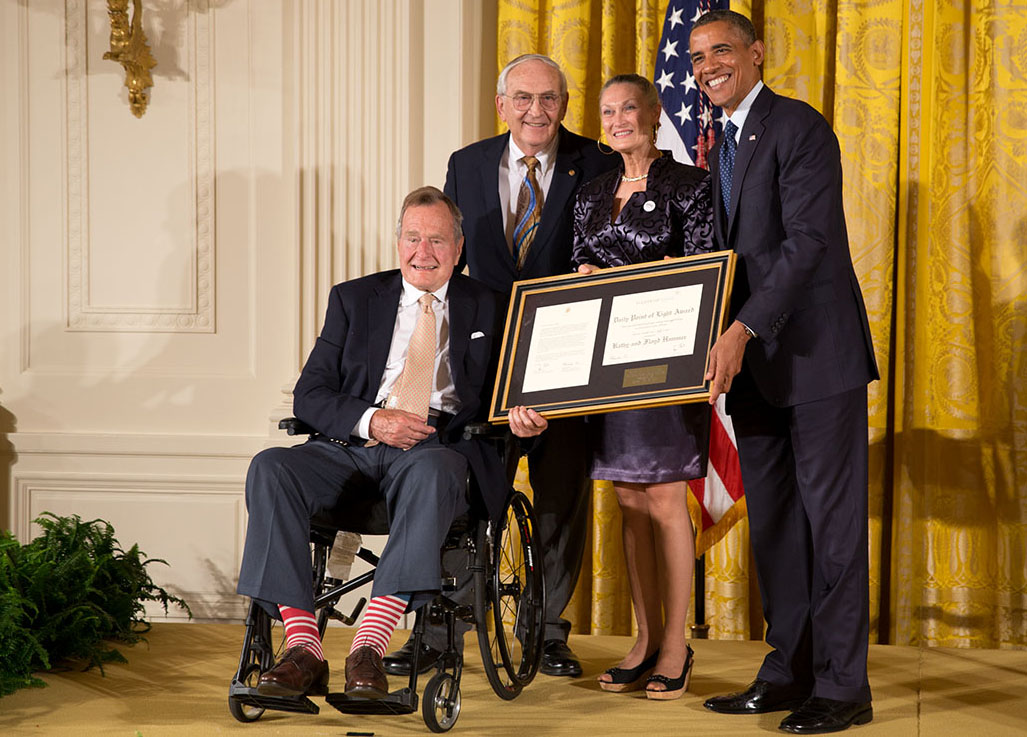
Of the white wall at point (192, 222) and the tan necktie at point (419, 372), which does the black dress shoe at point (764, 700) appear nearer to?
the tan necktie at point (419, 372)

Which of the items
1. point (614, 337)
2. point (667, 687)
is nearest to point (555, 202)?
point (614, 337)

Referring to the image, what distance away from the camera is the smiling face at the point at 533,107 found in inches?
137

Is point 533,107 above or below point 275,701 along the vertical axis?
above

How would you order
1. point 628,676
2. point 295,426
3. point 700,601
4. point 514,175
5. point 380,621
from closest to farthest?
point 380,621
point 295,426
point 628,676
point 514,175
point 700,601

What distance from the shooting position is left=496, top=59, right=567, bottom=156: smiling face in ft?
11.4

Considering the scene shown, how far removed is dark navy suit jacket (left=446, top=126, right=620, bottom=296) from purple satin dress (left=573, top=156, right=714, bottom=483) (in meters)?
0.28

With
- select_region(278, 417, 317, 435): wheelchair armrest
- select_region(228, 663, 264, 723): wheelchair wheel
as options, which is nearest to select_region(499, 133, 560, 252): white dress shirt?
select_region(278, 417, 317, 435): wheelchair armrest

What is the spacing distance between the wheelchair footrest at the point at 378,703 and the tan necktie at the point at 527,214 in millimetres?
1422

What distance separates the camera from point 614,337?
307 centimetres

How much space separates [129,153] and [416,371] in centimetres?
199

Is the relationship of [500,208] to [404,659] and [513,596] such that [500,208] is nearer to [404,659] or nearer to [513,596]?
[513,596]

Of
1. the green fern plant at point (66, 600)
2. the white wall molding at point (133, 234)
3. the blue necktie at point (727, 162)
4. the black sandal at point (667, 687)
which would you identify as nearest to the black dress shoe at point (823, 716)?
the black sandal at point (667, 687)

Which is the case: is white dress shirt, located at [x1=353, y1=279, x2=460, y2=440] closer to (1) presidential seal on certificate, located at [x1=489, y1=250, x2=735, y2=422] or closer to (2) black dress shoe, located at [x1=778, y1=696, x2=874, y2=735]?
(1) presidential seal on certificate, located at [x1=489, y1=250, x2=735, y2=422]

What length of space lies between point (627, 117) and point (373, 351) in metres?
0.95
